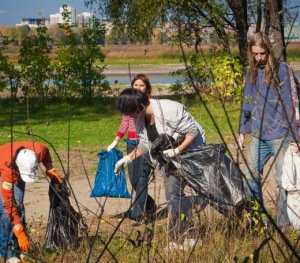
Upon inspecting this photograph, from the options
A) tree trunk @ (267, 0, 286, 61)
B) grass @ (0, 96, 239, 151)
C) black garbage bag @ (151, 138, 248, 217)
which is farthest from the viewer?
grass @ (0, 96, 239, 151)

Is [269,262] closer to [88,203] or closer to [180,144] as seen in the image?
[180,144]

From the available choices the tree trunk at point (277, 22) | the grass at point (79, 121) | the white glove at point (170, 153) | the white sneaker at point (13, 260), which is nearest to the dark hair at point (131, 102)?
the white glove at point (170, 153)

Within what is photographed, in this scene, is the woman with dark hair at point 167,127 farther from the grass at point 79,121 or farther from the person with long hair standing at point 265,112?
the grass at point 79,121

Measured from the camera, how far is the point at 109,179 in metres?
7.73

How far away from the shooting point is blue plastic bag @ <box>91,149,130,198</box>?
7578mm

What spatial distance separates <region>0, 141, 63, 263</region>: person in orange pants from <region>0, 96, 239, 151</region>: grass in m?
5.72

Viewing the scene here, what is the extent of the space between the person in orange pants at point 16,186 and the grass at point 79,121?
572cm

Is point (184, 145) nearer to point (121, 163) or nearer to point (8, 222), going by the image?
point (121, 163)

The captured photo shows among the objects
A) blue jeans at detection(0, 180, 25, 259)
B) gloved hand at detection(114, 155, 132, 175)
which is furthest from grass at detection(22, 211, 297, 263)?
gloved hand at detection(114, 155, 132, 175)

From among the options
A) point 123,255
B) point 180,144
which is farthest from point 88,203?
point 123,255

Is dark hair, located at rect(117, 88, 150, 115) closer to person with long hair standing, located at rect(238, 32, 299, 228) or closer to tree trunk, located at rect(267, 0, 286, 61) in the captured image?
person with long hair standing, located at rect(238, 32, 299, 228)

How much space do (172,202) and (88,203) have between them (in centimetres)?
269

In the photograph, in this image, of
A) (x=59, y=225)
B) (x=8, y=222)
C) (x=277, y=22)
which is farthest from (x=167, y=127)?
(x=277, y=22)

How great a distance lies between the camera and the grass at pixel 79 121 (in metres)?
13.9
